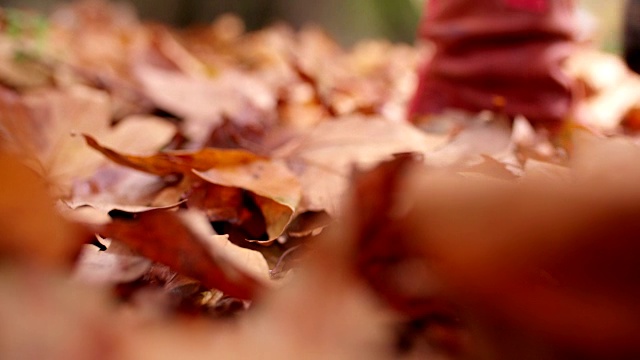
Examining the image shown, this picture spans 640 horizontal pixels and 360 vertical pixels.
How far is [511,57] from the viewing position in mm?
880

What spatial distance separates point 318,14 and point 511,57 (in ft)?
9.12

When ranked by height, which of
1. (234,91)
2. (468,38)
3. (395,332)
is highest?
(395,332)

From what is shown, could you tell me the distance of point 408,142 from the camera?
556 mm

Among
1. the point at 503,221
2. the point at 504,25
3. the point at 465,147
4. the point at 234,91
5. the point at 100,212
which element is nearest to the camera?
the point at 503,221

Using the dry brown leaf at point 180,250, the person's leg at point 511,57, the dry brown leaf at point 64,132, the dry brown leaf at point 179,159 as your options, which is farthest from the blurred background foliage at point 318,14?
the dry brown leaf at point 180,250

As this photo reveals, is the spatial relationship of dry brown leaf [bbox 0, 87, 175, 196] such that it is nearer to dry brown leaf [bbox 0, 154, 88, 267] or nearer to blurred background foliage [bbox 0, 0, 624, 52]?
dry brown leaf [bbox 0, 154, 88, 267]

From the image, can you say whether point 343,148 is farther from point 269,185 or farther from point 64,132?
point 64,132

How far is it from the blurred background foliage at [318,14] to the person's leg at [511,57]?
2647mm

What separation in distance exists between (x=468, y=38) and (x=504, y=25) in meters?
0.06

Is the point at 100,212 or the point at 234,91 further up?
the point at 100,212

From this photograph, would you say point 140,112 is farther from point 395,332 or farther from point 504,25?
point 395,332

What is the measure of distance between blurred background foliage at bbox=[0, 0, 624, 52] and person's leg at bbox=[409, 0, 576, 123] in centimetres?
265

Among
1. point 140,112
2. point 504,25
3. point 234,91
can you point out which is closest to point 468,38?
point 504,25

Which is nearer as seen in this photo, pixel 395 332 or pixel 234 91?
pixel 395 332
